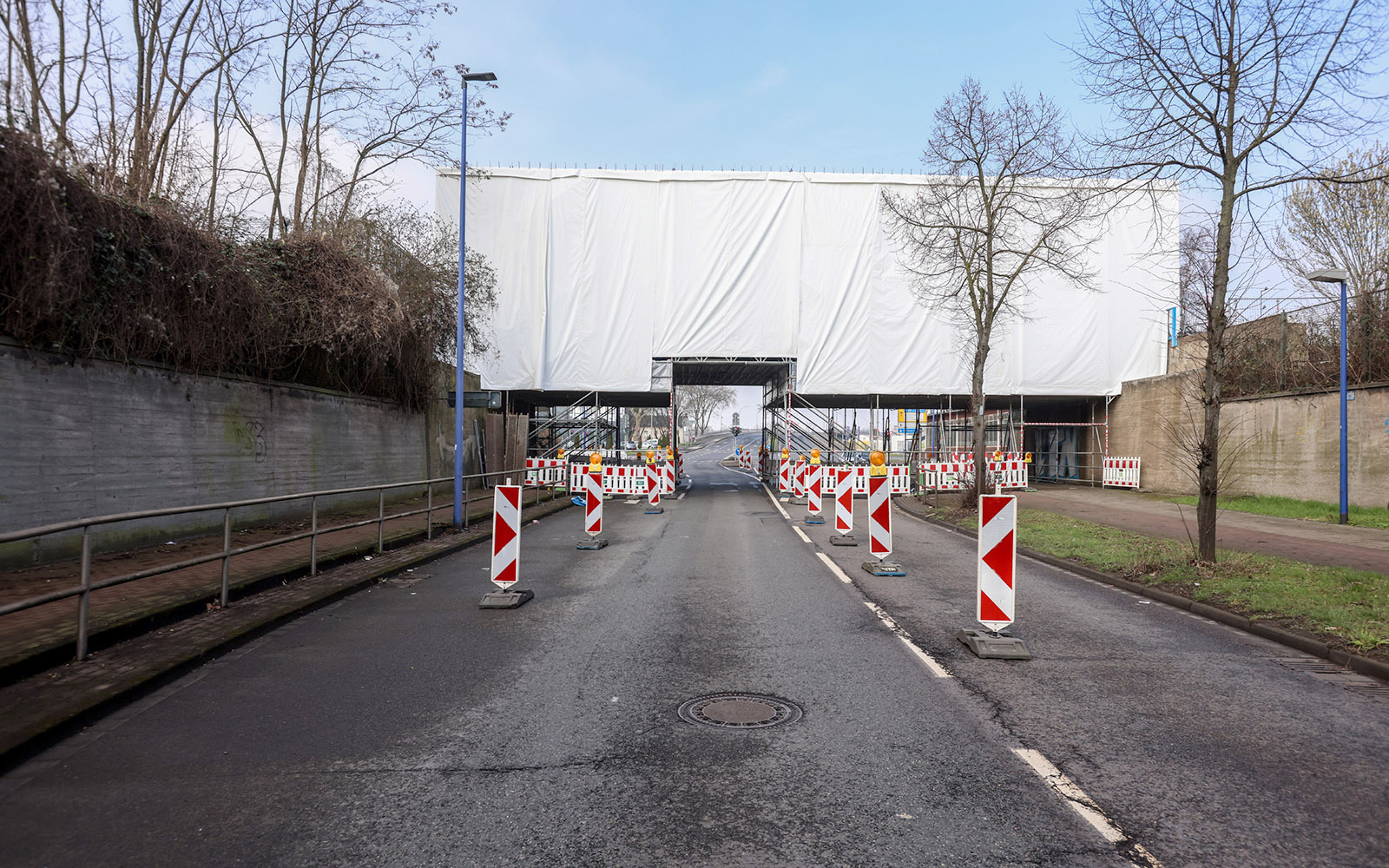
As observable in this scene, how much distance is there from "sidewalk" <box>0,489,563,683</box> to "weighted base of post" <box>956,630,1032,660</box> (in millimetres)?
6870

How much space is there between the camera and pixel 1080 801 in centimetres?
355

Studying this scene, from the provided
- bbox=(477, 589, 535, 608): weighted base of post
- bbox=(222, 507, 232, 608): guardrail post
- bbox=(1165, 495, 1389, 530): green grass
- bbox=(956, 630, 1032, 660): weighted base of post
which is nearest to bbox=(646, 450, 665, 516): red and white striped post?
bbox=(477, 589, 535, 608): weighted base of post

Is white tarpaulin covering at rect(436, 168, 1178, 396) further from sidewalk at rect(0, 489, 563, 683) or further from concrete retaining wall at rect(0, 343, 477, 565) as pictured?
sidewalk at rect(0, 489, 563, 683)

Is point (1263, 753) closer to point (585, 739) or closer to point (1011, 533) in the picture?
point (1011, 533)

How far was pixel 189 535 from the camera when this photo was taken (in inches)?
440

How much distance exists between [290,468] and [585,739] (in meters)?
11.9

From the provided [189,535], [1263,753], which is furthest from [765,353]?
[1263,753]

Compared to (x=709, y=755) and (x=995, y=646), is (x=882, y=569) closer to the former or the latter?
(x=995, y=646)

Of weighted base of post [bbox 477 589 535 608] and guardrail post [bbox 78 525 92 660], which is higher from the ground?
guardrail post [bbox 78 525 92 660]

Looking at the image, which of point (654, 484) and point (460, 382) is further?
point (654, 484)

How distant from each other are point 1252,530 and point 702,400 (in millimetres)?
81421

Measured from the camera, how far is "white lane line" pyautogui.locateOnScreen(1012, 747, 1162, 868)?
3141 mm

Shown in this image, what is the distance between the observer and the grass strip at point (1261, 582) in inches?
263

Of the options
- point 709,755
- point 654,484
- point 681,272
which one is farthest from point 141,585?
point 681,272
